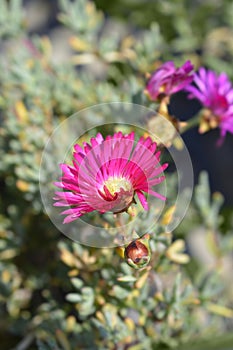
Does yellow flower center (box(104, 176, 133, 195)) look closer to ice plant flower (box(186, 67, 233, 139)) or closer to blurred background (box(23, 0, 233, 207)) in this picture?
ice plant flower (box(186, 67, 233, 139))

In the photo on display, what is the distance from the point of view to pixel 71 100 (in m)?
1.15

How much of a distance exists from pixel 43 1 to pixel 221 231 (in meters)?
0.91

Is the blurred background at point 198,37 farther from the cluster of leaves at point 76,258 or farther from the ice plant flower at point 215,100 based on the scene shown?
the ice plant flower at point 215,100

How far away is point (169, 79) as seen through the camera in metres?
0.73

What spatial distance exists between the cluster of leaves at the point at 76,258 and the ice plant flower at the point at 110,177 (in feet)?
0.61

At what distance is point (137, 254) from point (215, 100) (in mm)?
319

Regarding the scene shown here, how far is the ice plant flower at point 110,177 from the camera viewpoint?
1.90 feet

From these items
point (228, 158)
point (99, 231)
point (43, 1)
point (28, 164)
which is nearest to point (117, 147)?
point (99, 231)

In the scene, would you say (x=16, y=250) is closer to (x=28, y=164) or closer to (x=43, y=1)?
(x=28, y=164)

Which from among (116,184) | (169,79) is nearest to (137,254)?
(116,184)

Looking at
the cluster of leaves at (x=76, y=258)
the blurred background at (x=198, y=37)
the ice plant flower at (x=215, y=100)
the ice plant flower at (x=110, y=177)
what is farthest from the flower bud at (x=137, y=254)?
the blurred background at (x=198, y=37)

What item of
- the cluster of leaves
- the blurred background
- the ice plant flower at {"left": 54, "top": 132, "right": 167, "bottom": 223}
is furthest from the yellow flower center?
the blurred background

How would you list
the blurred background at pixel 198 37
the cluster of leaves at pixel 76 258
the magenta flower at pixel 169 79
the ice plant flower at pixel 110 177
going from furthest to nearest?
the blurred background at pixel 198 37
the cluster of leaves at pixel 76 258
the magenta flower at pixel 169 79
the ice plant flower at pixel 110 177

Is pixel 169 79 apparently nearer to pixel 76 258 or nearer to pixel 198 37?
pixel 76 258
